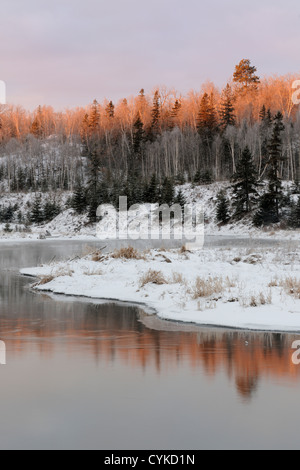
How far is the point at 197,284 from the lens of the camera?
14586 mm

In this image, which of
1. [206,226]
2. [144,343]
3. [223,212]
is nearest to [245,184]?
[223,212]

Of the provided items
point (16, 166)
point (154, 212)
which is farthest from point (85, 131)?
point (154, 212)

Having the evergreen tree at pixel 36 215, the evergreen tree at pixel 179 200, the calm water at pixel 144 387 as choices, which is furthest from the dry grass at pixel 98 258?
the evergreen tree at pixel 36 215

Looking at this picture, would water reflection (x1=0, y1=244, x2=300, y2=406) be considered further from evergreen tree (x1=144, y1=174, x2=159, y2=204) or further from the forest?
evergreen tree (x1=144, y1=174, x2=159, y2=204)

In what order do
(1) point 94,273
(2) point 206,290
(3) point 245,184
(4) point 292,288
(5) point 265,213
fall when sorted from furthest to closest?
(3) point 245,184
(5) point 265,213
(1) point 94,273
(2) point 206,290
(4) point 292,288

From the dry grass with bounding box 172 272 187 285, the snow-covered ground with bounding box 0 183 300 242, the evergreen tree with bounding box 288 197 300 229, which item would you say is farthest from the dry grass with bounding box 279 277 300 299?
the evergreen tree with bounding box 288 197 300 229

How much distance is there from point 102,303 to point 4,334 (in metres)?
4.78

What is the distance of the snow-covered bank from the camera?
1238 centimetres

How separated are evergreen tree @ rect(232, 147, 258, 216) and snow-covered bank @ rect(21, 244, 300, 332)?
34031mm

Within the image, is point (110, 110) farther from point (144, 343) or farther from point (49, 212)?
point (144, 343)

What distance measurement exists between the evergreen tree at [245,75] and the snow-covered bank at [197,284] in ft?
275

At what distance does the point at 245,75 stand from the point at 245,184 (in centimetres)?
5110

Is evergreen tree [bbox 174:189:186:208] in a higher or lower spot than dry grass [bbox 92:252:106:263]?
higher
